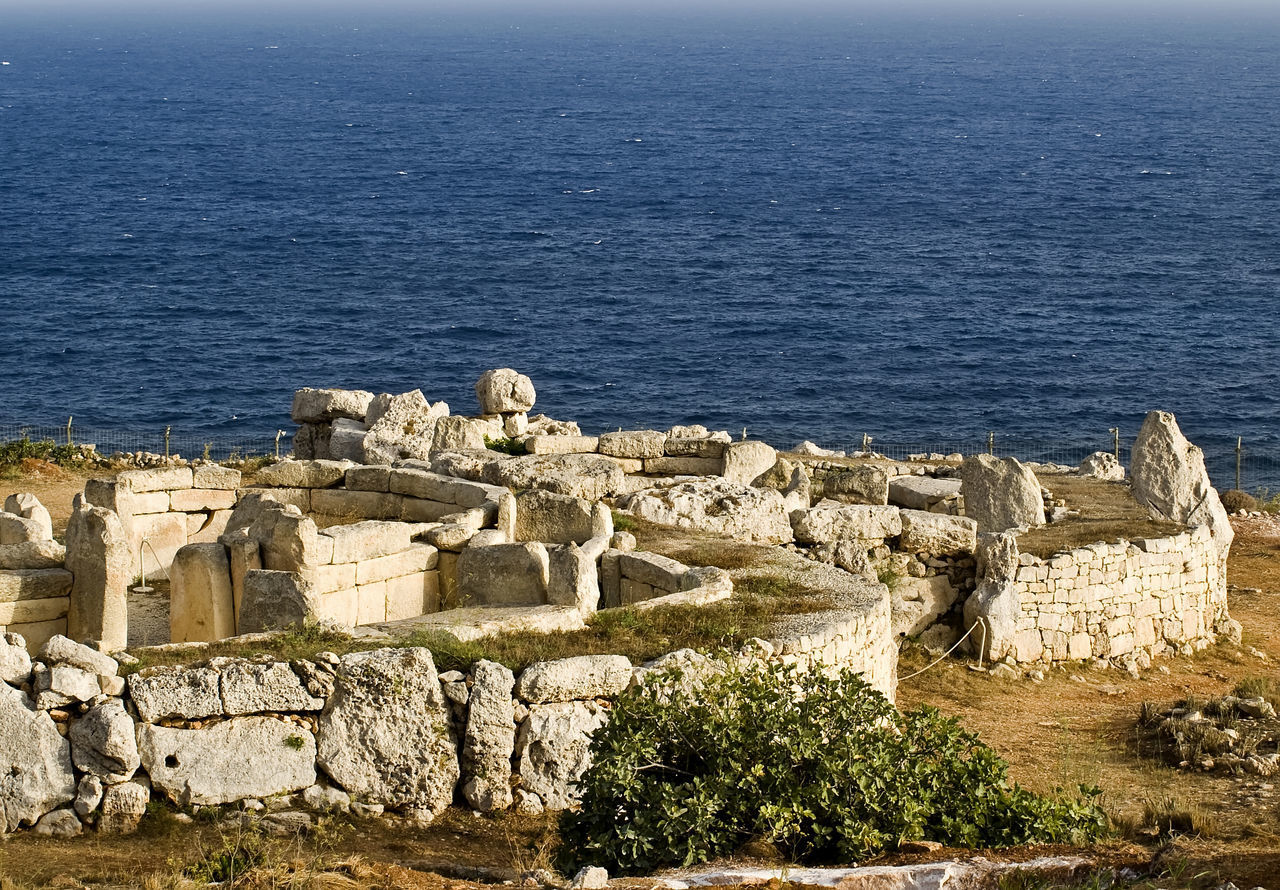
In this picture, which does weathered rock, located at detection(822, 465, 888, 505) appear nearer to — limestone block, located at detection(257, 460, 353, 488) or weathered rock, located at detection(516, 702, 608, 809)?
limestone block, located at detection(257, 460, 353, 488)

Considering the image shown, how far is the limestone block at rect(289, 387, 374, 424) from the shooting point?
25.9 metres

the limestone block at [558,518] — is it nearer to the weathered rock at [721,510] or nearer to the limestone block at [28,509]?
the weathered rock at [721,510]

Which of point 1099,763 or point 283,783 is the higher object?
point 283,783

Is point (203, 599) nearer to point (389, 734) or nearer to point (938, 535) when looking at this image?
point (389, 734)

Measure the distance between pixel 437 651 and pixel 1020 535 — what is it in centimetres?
1022

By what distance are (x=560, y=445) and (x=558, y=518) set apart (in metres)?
5.66

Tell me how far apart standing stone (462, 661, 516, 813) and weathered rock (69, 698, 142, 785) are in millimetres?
2518

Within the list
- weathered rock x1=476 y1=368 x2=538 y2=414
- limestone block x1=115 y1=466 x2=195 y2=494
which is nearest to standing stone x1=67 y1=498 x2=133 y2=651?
limestone block x1=115 y1=466 x2=195 y2=494

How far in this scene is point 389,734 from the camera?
41.9 ft

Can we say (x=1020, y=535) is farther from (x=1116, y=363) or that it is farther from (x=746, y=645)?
(x=1116, y=363)

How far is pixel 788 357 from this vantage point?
54812 mm

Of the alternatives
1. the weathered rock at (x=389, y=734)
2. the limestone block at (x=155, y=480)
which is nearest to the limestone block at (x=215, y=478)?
the limestone block at (x=155, y=480)

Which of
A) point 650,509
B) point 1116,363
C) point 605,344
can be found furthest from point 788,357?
point 650,509

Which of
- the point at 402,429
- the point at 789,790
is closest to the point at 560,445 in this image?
the point at 402,429
